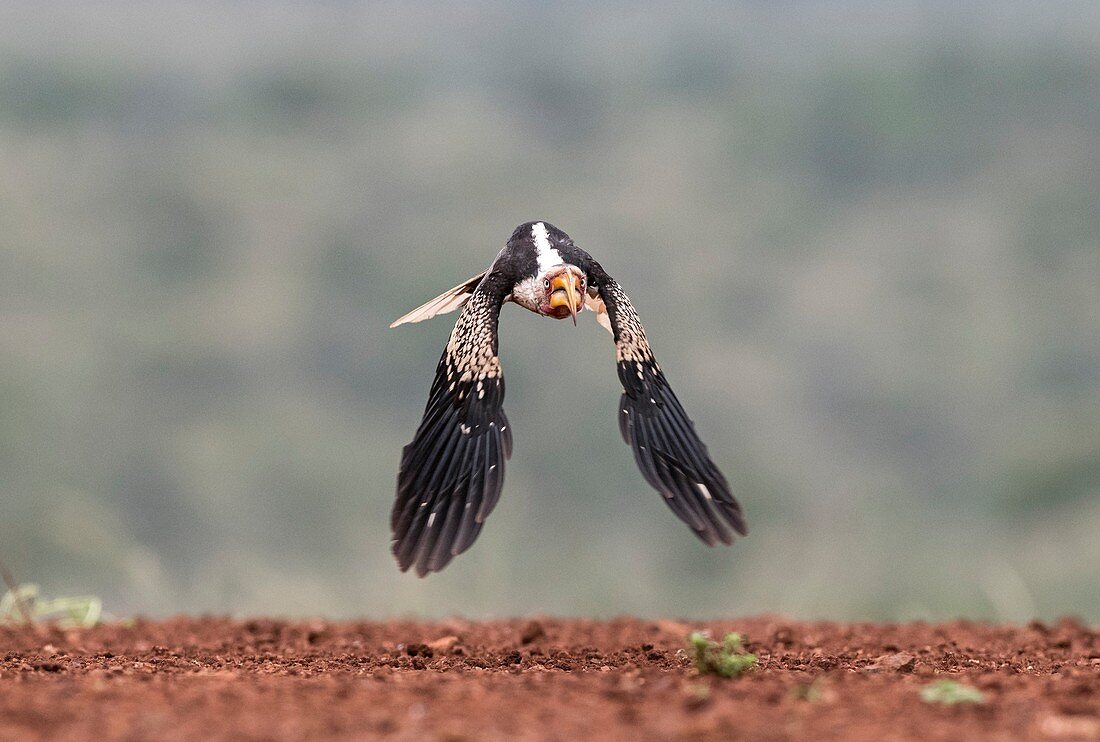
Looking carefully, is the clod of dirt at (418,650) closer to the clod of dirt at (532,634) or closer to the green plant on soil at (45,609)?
the clod of dirt at (532,634)

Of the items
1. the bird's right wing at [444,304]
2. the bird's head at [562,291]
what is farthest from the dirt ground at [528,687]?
the bird's right wing at [444,304]

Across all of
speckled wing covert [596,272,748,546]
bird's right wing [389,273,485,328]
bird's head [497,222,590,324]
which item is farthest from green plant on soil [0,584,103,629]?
speckled wing covert [596,272,748,546]

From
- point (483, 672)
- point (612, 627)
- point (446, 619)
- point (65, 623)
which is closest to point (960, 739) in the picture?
point (483, 672)

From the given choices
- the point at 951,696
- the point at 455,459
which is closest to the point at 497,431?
the point at 455,459

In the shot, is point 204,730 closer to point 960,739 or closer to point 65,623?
point 960,739

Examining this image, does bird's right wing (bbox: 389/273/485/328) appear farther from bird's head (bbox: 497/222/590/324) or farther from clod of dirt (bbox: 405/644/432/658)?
clod of dirt (bbox: 405/644/432/658)

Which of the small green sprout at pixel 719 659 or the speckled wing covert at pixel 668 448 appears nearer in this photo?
the small green sprout at pixel 719 659

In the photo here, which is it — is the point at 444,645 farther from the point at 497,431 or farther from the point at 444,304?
the point at 444,304
